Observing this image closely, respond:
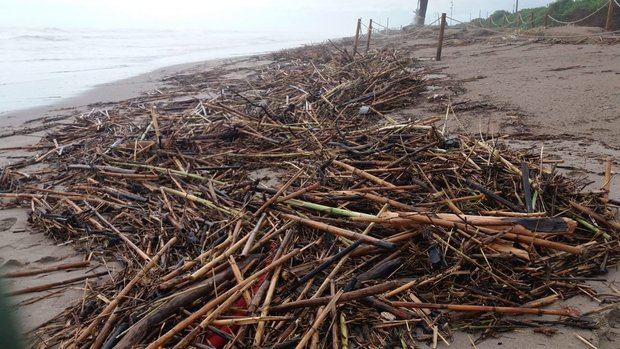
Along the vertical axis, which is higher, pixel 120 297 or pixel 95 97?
pixel 95 97

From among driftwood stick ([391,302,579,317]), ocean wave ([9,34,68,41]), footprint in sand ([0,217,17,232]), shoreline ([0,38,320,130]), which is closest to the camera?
driftwood stick ([391,302,579,317])

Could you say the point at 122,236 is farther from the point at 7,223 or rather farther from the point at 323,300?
the point at 323,300

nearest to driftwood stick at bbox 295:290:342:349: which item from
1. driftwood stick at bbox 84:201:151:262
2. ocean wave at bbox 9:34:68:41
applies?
driftwood stick at bbox 84:201:151:262

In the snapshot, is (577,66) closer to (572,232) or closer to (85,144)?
(572,232)

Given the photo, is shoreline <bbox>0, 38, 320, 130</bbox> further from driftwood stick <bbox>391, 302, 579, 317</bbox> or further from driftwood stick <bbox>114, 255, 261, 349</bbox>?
driftwood stick <bbox>391, 302, 579, 317</bbox>

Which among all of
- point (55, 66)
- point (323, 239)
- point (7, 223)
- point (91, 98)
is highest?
point (55, 66)

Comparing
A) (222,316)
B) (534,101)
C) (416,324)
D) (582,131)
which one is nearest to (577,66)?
(534,101)

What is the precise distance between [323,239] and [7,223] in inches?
111

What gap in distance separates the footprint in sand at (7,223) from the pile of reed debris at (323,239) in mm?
198

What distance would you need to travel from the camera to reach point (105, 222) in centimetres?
319

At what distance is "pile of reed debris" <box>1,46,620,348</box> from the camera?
2.02 meters

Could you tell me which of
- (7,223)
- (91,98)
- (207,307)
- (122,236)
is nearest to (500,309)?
(207,307)

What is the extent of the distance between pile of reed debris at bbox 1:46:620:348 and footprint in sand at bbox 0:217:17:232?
0.65 feet

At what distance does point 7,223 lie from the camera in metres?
3.55
